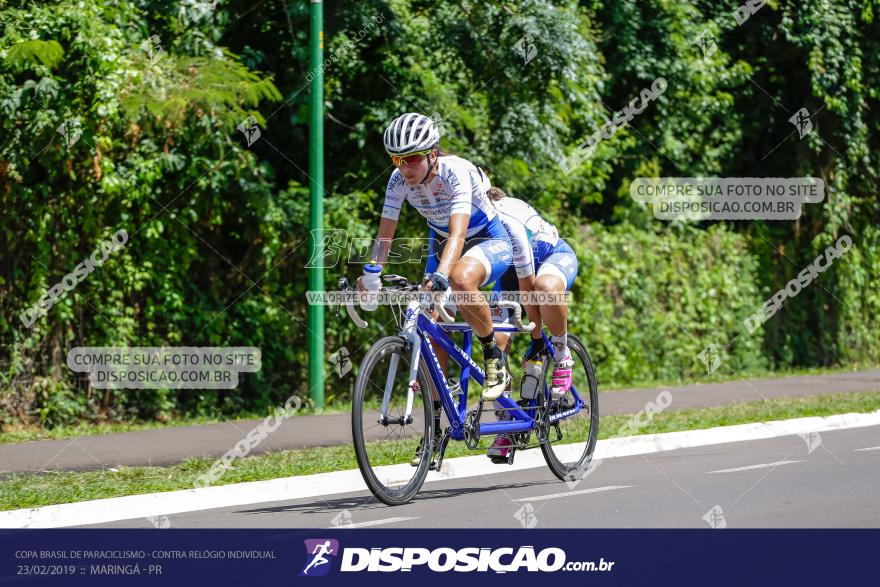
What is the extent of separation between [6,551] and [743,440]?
7.24 metres

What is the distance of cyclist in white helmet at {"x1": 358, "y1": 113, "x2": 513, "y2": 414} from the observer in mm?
7668

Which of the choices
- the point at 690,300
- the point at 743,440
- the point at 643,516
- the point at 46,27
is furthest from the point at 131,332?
the point at 690,300

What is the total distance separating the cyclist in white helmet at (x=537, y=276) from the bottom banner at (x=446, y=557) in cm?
200

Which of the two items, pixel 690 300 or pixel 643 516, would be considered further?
pixel 690 300

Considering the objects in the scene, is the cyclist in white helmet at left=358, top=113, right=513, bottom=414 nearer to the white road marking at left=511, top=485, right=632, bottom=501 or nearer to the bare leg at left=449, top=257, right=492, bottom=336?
the bare leg at left=449, top=257, right=492, bottom=336

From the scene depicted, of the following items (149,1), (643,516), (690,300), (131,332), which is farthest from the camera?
(690,300)

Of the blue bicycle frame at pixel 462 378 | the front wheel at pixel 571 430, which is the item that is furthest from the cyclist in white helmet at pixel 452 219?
the front wheel at pixel 571 430

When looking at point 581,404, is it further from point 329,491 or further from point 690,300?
point 690,300

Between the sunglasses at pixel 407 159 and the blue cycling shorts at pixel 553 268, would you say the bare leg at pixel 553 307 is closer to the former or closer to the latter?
the blue cycling shorts at pixel 553 268

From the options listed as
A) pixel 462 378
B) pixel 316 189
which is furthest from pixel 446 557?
pixel 316 189

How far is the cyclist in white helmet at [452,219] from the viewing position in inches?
302

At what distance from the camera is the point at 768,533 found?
6801mm

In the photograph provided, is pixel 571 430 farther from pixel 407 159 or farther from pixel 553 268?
pixel 407 159

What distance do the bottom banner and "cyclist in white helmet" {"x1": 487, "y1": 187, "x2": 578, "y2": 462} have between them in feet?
6.55
